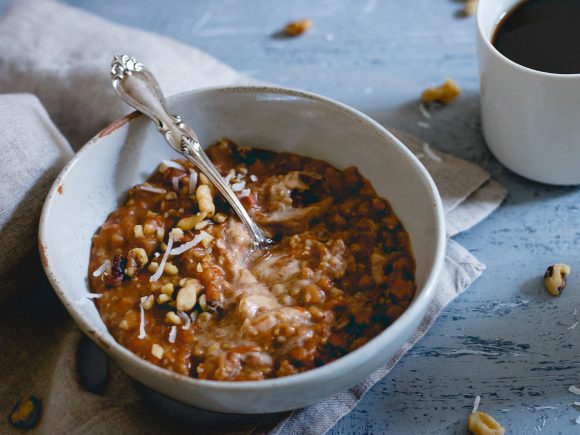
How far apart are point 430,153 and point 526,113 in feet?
1.16

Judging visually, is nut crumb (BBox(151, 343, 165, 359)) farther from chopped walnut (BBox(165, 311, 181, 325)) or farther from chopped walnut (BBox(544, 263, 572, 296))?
chopped walnut (BBox(544, 263, 572, 296))

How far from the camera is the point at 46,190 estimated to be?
190 cm

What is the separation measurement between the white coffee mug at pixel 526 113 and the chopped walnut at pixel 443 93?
225 millimetres

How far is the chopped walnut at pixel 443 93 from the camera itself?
7.73 ft

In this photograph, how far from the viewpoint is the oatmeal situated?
1539 mm

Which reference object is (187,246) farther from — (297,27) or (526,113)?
(297,27)

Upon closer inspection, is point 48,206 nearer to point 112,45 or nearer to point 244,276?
point 244,276

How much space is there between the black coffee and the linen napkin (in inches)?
13.8

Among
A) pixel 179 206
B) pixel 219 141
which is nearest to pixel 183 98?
pixel 219 141

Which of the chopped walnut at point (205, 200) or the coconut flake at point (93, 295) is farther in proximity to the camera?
the chopped walnut at point (205, 200)

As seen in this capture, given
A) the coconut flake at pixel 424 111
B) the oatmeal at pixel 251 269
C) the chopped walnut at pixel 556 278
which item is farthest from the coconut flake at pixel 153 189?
the chopped walnut at pixel 556 278

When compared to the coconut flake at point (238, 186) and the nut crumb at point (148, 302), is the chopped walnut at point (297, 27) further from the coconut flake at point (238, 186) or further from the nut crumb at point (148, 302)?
the nut crumb at point (148, 302)

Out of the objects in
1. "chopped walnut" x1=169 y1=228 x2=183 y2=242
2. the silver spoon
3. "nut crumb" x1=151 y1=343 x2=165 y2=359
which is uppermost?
the silver spoon

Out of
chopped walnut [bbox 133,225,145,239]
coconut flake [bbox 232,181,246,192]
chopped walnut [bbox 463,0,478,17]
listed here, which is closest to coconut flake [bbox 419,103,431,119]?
chopped walnut [bbox 463,0,478,17]
